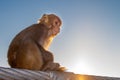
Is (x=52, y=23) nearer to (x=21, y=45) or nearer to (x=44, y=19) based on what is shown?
(x=44, y=19)

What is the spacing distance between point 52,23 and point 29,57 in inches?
31.8

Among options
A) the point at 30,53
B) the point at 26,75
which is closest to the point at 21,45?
the point at 30,53

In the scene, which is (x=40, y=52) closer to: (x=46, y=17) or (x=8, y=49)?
(x=8, y=49)

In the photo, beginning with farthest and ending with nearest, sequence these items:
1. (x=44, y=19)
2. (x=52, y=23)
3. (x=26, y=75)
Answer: (x=44, y=19)
(x=52, y=23)
(x=26, y=75)

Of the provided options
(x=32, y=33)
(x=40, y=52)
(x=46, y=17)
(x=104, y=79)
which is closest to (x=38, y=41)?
(x=32, y=33)

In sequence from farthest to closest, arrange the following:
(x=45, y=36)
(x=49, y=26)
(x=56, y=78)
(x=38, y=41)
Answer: (x=49, y=26) < (x=45, y=36) < (x=38, y=41) < (x=56, y=78)

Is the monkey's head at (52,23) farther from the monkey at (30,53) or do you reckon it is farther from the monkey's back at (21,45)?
the monkey's back at (21,45)

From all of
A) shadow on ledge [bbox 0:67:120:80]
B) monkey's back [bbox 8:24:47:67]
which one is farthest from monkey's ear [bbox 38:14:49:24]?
shadow on ledge [bbox 0:67:120:80]

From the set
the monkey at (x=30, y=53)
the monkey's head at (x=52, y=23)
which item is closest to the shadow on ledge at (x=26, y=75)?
the monkey at (x=30, y=53)

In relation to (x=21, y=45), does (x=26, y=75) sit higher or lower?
lower

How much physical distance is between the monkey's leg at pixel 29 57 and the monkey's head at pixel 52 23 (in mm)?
664

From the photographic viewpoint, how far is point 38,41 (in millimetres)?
2543

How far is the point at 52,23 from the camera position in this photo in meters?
2.92

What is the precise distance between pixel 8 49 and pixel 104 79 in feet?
6.01
